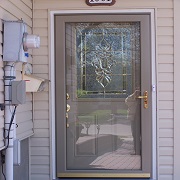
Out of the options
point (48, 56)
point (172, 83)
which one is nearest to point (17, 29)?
point (48, 56)

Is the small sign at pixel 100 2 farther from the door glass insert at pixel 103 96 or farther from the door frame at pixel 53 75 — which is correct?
the door glass insert at pixel 103 96

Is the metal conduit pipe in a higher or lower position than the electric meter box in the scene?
lower

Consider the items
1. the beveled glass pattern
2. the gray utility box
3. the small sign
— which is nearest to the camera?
the gray utility box

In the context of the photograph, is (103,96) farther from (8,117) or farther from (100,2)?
(8,117)

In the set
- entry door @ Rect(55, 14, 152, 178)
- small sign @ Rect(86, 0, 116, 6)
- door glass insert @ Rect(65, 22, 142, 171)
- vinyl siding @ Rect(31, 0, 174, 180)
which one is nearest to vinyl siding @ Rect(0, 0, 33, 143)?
vinyl siding @ Rect(31, 0, 174, 180)

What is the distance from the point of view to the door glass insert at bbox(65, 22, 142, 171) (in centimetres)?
507

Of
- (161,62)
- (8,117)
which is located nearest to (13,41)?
(8,117)

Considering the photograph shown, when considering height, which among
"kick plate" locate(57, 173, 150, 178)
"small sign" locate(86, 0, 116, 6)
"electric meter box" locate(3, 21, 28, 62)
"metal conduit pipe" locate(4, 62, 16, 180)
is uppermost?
"small sign" locate(86, 0, 116, 6)

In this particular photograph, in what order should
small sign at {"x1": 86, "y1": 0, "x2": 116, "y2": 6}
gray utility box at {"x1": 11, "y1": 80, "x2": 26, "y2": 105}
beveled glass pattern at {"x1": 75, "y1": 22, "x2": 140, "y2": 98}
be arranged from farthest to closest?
beveled glass pattern at {"x1": 75, "y1": 22, "x2": 140, "y2": 98}, small sign at {"x1": 86, "y1": 0, "x2": 116, "y2": 6}, gray utility box at {"x1": 11, "y1": 80, "x2": 26, "y2": 105}

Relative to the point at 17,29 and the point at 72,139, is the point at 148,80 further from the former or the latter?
the point at 17,29

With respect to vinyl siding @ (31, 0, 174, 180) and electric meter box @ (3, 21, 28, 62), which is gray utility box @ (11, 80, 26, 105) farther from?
vinyl siding @ (31, 0, 174, 180)

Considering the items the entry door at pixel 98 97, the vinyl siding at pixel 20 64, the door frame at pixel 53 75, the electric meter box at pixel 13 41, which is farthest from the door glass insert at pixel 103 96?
the electric meter box at pixel 13 41

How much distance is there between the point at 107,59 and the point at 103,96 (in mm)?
477

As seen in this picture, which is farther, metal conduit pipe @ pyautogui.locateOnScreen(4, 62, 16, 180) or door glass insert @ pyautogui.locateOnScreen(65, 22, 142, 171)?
door glass insert @ pyautogui.locateOnScreen(65, 22, 142, 171)
